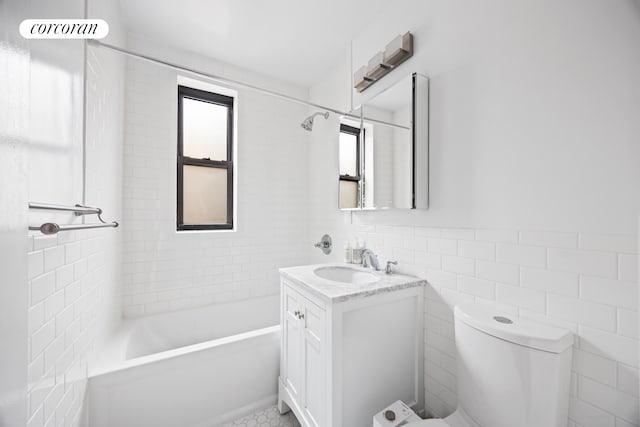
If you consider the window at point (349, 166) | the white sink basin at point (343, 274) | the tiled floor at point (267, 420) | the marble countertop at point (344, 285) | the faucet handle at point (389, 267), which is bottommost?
the tiled floor at point (267, 420)

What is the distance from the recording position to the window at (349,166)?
1.92 m

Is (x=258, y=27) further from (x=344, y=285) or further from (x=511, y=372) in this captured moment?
(x=511, y=372)

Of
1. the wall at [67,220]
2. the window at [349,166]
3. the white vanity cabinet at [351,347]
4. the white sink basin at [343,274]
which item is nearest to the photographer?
the wall at [67,220]

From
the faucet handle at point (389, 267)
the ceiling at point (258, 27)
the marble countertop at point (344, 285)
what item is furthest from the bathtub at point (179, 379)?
the ceiling at point (258, 27)

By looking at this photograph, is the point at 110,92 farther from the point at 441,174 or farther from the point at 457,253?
the point at 457,253

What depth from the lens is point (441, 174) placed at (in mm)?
1346

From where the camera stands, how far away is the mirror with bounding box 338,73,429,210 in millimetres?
1407

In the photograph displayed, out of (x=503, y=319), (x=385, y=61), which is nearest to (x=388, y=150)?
(x=385, y=61)

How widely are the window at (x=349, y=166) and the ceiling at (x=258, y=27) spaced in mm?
718

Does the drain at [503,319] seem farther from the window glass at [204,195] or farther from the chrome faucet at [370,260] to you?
the window glass at [204,195]

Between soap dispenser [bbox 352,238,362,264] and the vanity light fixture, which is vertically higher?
the vanity light fixture

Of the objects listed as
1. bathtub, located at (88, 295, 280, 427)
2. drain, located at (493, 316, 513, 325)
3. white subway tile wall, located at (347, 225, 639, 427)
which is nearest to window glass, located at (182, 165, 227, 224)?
bathtub, located at (88, 295, 280, 427)

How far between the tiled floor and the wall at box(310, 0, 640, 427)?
0.87 meters

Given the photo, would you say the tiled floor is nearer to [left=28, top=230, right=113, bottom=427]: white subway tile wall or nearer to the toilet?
[left=28, top=230, right=113, bottom=427]: white subway tile wall
